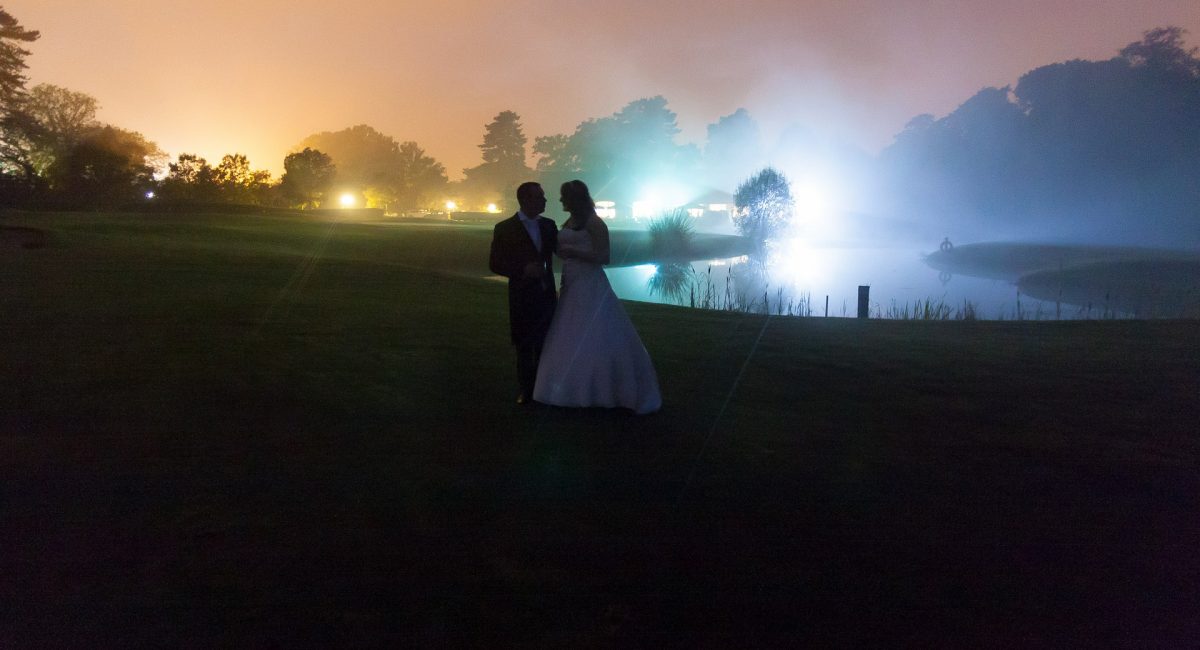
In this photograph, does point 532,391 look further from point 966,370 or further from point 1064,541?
point 966,370

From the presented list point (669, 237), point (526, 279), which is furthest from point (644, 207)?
point (526, 279)

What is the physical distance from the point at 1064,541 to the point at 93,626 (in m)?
4.83

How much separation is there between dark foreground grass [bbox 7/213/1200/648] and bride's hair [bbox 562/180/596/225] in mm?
1782

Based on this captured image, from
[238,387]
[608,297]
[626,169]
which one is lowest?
[238,387]

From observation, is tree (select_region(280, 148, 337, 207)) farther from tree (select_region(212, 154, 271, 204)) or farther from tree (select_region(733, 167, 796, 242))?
tree (select_region(733, 167, 796, 242))

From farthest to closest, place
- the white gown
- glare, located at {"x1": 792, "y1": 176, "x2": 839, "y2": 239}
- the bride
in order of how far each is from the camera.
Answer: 1. glare, located at {"x1": 792, "y1": 176, "x2": 839, "y2": 239}
2. the white gown
3. the bride

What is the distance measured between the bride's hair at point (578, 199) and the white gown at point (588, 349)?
6.9 inches

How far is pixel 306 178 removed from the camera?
64.8 metres

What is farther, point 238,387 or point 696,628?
point 238,387

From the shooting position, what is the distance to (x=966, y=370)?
392 inches

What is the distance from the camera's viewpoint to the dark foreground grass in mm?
3516

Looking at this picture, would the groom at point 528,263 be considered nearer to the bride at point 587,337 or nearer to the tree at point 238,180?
the bride at point 587,337

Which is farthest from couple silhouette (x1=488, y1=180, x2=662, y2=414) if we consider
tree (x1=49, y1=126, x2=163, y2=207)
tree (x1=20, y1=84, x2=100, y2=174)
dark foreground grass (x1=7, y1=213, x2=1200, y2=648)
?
tree (x1=20, y1=84, x2=100, y2=174)

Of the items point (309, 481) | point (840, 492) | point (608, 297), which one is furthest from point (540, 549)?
point (608, 297)
